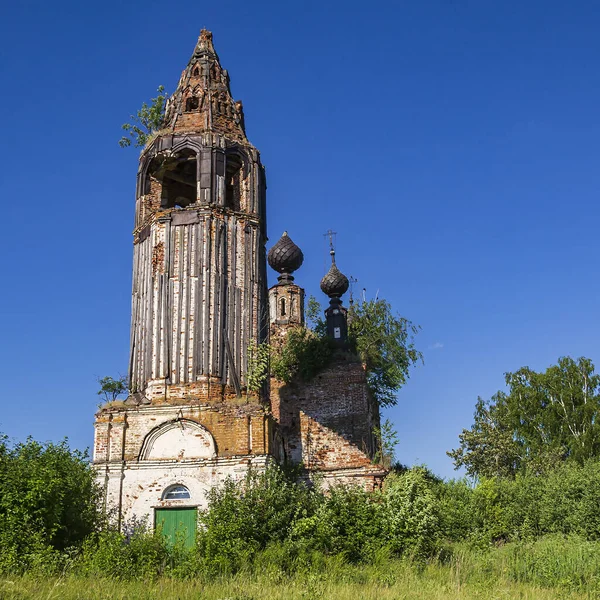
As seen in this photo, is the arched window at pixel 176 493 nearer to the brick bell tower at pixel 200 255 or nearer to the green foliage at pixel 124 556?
Result: the green foliage at pixel 124 556

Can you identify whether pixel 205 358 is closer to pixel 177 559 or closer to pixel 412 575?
pixel 177 559

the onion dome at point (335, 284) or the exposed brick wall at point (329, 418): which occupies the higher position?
the onion dome at point (335, 284)

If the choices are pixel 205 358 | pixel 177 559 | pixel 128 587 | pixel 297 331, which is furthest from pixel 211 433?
pixel 297 331

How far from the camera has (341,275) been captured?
100 ft

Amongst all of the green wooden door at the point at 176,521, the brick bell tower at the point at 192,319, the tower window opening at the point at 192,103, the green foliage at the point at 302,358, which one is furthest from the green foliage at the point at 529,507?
the tower window opening at the point at 192,103

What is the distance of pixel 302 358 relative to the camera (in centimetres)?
2444

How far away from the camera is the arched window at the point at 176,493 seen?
15867mm

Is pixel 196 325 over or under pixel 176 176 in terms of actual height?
under

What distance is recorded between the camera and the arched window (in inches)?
625

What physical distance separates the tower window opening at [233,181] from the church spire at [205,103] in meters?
0.59

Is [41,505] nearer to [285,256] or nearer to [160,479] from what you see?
[160,479]

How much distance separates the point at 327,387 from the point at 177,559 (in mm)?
11137

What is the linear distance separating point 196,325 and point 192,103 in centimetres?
659

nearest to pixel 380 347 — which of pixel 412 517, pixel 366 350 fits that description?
pixel 366 350
